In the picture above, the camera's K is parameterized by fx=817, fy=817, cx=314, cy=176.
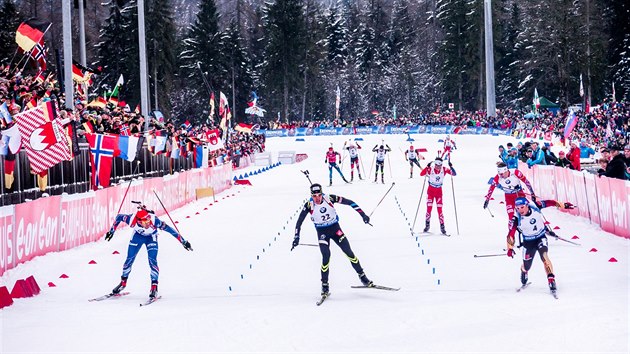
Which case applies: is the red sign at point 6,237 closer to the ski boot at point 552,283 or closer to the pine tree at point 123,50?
the ski boot at point 552,283

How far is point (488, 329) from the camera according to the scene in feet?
32.9

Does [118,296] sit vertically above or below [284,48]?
below

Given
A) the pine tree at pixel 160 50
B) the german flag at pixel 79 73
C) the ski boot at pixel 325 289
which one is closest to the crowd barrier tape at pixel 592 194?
the ski boot at pixel 325 289

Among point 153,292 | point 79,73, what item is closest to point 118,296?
point 153,292

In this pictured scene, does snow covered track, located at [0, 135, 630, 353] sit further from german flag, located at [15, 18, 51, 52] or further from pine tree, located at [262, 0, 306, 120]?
pine tree, located at [262, 0, 306, 120]

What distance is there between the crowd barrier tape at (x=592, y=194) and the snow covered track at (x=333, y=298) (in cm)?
38

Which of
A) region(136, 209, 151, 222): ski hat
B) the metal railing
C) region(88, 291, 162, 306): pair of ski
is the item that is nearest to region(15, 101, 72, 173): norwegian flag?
the metal railing

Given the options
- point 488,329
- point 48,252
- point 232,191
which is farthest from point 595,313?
point 232,191

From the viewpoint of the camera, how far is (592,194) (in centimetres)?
2128

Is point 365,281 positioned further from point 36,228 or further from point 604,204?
point 604,204

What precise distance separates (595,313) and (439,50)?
330 ft

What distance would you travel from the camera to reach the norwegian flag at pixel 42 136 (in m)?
16.2

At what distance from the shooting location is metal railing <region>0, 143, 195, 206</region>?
53.8 ft

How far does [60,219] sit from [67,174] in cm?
249
